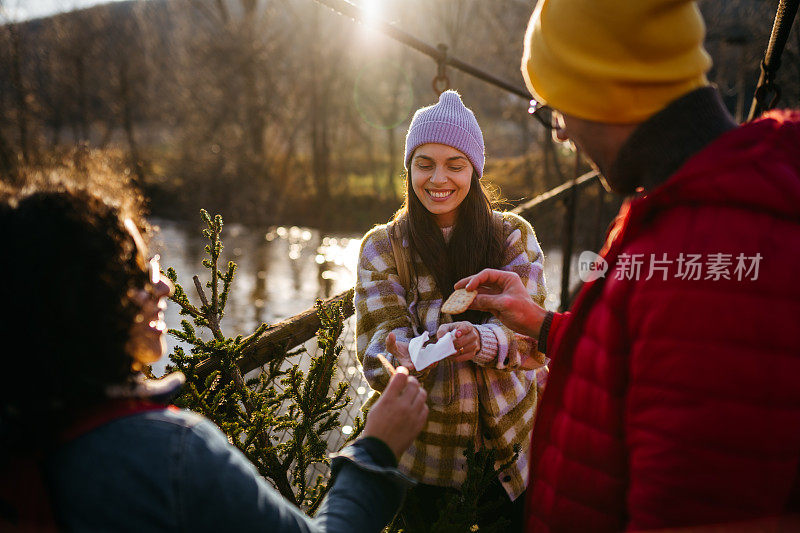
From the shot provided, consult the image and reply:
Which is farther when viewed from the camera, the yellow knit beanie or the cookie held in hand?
the cookie held in hand

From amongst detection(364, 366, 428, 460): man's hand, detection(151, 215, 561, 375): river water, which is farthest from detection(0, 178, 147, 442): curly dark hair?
detection(151, 215, 561, 375): river water

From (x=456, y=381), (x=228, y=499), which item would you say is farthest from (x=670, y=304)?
(x=456, y=381)

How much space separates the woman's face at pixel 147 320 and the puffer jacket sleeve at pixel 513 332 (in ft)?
3.97

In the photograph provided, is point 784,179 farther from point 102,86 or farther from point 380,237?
point 102,86

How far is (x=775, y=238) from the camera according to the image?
95cm

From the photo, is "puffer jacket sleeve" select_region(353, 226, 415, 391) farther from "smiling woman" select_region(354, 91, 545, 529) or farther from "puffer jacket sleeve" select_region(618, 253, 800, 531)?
"puffer jacket sleeve" select_region(618, 253, 800, 531)

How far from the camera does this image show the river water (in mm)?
9789

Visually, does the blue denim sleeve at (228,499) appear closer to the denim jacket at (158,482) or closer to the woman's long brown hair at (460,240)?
the denim jacket at (158,482)

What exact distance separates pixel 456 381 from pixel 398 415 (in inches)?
33.7

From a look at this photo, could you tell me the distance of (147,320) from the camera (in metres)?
1.15

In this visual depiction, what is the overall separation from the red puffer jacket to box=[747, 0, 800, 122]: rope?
6.84 ft

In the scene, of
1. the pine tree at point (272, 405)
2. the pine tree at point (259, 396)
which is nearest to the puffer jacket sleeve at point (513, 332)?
the pine tree at point (272, 405)

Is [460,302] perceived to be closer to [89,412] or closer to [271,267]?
[89,412]

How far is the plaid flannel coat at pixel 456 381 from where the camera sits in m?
2.15
